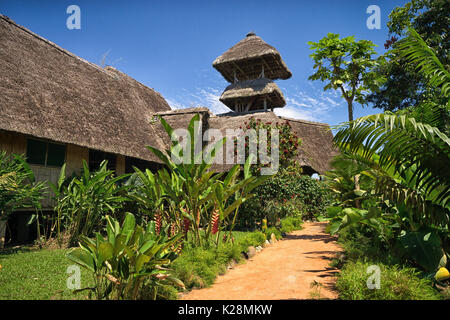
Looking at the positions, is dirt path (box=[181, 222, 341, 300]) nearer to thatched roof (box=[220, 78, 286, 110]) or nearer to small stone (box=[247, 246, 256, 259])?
small stone (box=[247, 246, 256, 259])

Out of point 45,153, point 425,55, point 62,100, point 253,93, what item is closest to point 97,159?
point 45,153

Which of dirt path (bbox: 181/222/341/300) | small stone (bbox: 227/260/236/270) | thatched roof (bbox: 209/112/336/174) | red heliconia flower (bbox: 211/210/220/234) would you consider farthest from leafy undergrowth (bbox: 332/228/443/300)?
thatched roof (bbox: 209/112/336/174)

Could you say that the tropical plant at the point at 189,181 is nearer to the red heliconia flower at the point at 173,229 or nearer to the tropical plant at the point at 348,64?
the red heliconia flower at the point at 173,229

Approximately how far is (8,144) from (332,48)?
836 centimetres

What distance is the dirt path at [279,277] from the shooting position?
131 inches

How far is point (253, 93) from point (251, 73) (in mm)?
2466

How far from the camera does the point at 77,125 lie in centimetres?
758

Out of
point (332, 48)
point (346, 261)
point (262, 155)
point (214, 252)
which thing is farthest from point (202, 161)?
point (332, 48)

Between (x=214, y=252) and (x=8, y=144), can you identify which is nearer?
(x=214, y=252)

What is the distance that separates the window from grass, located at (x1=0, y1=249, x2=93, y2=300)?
2.71 m

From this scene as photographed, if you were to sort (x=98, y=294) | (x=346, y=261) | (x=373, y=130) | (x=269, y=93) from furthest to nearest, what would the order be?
(x=269, y=93) → (x=346, y=261) → (x=373, y=130) → (x=98, y=294)

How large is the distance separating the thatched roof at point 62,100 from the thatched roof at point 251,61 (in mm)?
7954
